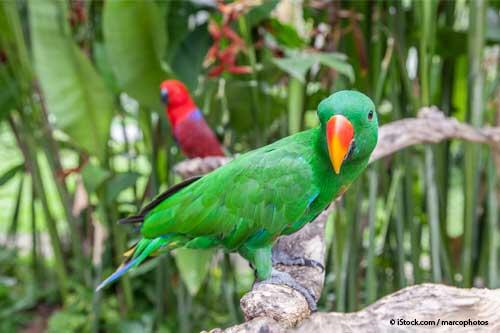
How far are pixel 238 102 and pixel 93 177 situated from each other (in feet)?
1.17

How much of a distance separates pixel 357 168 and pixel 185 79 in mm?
792

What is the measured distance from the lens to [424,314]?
75 cm

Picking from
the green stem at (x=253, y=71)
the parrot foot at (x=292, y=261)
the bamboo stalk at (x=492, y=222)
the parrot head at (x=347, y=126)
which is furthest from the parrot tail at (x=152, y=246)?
the bamboo stalk at (x=492, y=222)

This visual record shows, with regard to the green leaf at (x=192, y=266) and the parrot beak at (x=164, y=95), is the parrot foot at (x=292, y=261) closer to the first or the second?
the green leaf at (x=192, y=266)

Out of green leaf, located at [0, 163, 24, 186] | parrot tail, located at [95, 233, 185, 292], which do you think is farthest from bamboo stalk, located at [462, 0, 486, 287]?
green leaf, located at [0, 163, 24, 186]

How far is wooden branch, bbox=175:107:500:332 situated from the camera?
0.66 m

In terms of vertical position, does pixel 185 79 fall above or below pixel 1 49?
below

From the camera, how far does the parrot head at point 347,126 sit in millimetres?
727

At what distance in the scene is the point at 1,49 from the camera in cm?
156

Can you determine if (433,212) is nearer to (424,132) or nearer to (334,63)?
(424,132)


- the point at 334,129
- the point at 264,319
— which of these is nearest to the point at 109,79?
the point at 334,129

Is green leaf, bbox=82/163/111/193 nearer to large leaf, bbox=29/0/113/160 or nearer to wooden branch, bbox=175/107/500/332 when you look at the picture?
large leaf, bbox=29/0/113/160

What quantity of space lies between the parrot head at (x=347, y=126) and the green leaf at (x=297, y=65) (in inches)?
13.7

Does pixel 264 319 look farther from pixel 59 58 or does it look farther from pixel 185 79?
pixel 185 79
